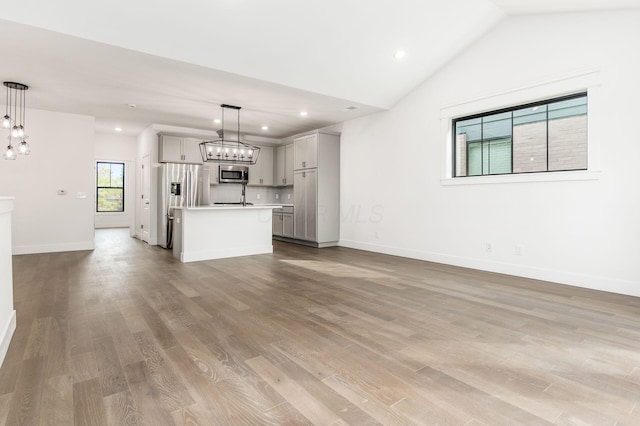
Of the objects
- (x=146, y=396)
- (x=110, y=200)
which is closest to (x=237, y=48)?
(x=146, y=396)

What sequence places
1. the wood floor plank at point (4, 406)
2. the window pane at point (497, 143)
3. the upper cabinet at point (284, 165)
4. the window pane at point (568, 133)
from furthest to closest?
the upper cabinet at point (284, 165)
the window pane at point (497, 143)
the window pane at point (568, 133)
the wood floor plank at point (4, 406)

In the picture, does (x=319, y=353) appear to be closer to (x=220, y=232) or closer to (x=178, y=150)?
(x=220, y=232)

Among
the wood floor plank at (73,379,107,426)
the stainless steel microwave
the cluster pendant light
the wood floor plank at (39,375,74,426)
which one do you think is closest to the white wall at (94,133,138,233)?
the stainless steel microwave

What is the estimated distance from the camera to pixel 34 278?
427 centimetres

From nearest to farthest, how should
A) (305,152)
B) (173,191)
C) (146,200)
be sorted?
(173,191) → (305,152) → (146,200)

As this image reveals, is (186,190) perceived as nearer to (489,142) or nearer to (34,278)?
(34,278)

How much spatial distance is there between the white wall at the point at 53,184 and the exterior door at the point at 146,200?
3.71 ft

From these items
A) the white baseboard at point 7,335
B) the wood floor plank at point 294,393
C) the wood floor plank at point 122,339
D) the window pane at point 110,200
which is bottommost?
the wood floor plank at point 294,393

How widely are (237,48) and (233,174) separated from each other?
456 centimetres

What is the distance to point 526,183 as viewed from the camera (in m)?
4.39

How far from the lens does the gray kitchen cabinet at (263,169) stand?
28.8 feet

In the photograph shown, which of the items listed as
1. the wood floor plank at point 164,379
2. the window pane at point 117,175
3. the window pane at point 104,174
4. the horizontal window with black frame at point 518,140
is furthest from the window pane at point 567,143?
the window pane at point 104,174

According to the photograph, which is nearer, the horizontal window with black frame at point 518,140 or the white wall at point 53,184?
the horizontal window with black frame at point 518,140

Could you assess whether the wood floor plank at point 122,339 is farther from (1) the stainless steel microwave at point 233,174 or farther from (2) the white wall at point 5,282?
(1) the stainless steel microwave at point 233,174
